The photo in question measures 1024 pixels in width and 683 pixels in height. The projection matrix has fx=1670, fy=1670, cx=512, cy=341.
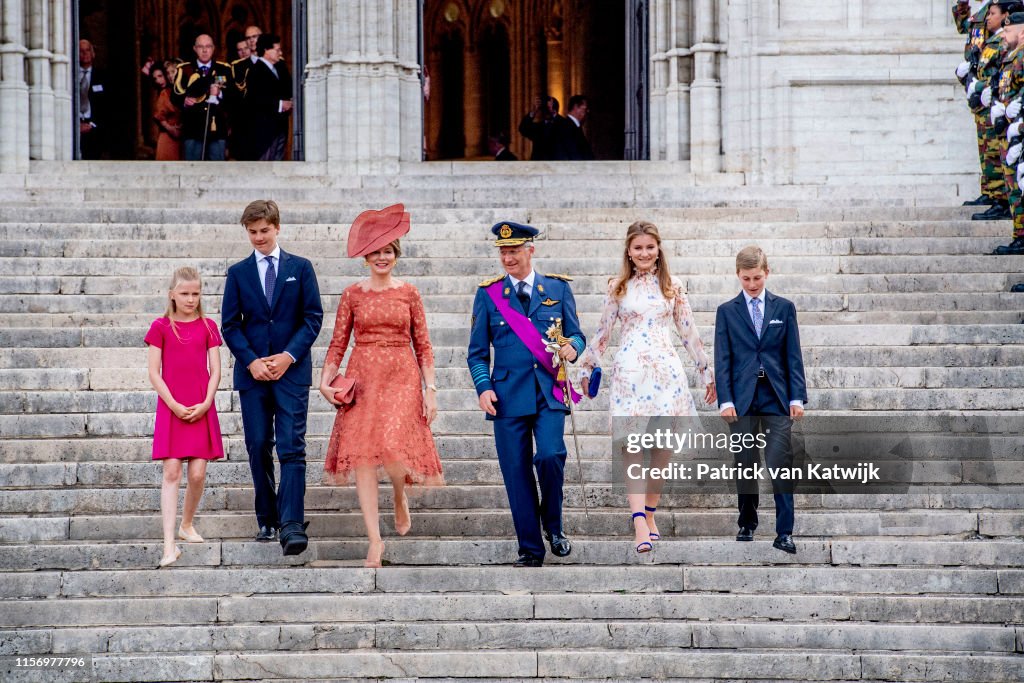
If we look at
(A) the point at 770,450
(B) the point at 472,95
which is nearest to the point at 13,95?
(A) the point at 770,450

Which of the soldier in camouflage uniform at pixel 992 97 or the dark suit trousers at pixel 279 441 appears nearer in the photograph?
the dark suit trousers at pixel 279 441

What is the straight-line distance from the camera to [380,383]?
28.3 ft

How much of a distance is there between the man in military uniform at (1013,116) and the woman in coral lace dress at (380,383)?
588cm

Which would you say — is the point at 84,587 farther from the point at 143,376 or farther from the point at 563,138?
the point at 563,138

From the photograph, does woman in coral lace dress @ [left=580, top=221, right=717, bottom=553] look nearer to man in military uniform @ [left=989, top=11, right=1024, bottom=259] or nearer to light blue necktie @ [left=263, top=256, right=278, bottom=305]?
light blue necktie @ [left=263, top=256, right=278, bottom=305]

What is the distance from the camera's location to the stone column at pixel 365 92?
16.5m

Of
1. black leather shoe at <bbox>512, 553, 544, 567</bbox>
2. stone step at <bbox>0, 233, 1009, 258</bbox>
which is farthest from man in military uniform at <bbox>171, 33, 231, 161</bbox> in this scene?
black leather shoe at <bbox>512, 553, 544, 567</bbox>

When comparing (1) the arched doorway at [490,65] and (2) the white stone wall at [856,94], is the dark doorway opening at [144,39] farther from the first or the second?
(2) the white stone wall at [856,94]

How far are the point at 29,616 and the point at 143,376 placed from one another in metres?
2.74

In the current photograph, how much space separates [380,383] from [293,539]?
911 mm

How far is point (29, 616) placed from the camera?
26.7 feet

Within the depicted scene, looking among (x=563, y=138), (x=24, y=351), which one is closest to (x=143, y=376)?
(x=24, y=351)

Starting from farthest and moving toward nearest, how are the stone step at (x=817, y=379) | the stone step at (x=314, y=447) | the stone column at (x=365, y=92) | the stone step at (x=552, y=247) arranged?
the stone column at (x=365, y=92), the stone step at (x=552, y=247), the stone step at (x=817, y=379), the stone step at (x=314, y=447)

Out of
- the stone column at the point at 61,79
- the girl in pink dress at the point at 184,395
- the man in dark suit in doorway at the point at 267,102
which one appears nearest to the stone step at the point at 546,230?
the stone column at the point at 61,79
